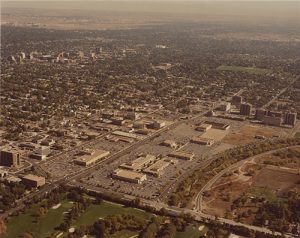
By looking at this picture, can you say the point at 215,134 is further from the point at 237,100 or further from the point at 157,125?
the point at 237,100

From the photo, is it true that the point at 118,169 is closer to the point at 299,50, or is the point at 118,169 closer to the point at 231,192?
the point at 231,192

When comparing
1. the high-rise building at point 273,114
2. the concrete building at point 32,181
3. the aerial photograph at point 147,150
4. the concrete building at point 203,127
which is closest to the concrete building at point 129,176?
the aerial photograph at point 147,150

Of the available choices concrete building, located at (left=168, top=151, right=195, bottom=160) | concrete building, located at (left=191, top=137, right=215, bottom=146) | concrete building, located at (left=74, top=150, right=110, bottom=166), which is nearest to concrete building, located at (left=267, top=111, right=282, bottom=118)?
concrete building, located at (left=191, top=137, right=215, bottom=146)

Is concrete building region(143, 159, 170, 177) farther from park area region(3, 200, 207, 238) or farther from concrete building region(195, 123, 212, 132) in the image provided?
concrete building region(195, 123, 212, 132)

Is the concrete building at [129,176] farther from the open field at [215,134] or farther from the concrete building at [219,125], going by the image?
the concrete building at [219,125]

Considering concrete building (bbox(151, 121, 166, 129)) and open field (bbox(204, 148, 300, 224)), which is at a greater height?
concrete building (bbox(151, 121, 166, 129))

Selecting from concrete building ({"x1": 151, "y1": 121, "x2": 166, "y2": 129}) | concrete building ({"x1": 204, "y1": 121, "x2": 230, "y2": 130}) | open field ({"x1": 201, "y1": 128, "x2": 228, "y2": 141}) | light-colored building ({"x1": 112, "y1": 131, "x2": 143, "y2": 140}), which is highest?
concrete building ({"x1": 151, "y1": 121, "x2": 166, "y2": 129})
